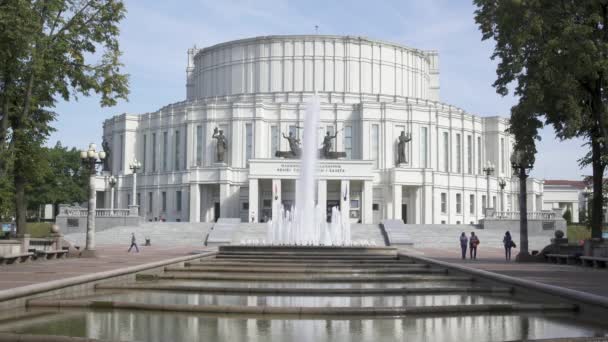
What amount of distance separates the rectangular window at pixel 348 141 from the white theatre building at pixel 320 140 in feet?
0.32

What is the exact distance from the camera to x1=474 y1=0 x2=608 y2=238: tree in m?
22.5

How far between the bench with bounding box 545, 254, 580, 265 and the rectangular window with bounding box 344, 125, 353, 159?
4123 cm

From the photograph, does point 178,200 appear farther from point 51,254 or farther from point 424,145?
point 51,254

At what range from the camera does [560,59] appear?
23031 millimetres

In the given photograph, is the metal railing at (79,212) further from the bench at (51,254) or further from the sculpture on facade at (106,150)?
the bench at (51,254)

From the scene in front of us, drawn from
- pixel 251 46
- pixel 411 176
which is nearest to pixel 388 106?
pixel 411 176

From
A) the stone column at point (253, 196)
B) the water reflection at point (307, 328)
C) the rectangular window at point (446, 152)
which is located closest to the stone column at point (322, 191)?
the stone column at point (253, 196)

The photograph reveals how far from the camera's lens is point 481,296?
13805mm

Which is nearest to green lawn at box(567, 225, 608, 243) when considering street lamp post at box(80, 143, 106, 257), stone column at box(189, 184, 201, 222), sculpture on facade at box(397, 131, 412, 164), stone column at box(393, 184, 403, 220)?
stone column at box(393, 184, 403, 220)

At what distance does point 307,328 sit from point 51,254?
18.9 metres

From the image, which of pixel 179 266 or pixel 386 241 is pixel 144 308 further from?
pixel 386 241

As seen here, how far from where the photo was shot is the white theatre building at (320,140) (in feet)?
207

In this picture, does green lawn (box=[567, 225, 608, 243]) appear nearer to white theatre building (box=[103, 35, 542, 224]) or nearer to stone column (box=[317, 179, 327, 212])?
white theatre building (box=[103, 35, 542, 224])

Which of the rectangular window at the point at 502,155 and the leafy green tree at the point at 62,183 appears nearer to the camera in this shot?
the leafy green tree at the point at 62,183
